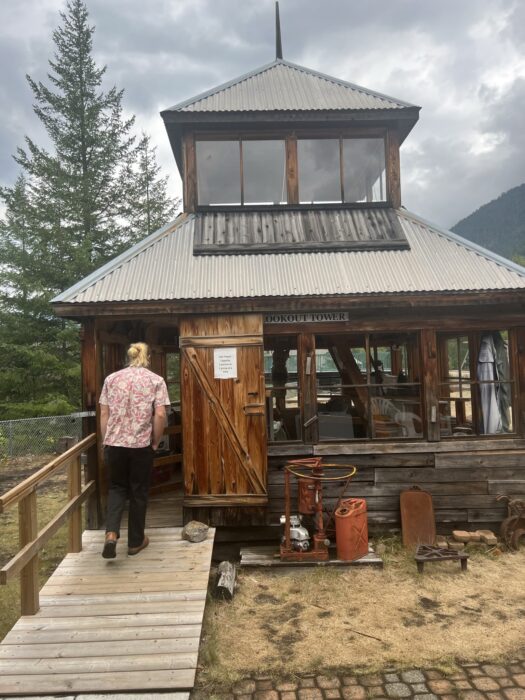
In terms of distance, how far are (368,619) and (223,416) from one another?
2882 mm

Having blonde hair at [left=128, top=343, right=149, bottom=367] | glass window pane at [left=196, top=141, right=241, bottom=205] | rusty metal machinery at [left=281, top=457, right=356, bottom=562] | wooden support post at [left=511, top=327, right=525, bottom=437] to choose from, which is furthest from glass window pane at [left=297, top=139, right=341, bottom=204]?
rusty metal machinery at [left=281, top=457, right=356, bottom=562]

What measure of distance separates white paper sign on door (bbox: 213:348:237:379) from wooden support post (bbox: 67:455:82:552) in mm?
2046

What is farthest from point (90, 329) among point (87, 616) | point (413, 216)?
Answer: point (413, 216)

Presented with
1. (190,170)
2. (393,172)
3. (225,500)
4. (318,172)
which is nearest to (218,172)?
(190,170)

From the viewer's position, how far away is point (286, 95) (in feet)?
27.4

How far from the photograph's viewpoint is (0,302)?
15117 millimetres

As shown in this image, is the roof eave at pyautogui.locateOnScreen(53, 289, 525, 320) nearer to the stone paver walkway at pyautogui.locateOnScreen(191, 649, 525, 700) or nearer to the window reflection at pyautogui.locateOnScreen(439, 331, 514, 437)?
the window reflection at pyautogui.locateOnScreen(439, 331, 514, 437)

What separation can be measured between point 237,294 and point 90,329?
206cm

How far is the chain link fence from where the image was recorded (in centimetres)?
1237

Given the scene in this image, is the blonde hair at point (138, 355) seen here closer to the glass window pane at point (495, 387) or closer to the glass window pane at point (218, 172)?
the glass window pane at point (218, 172)

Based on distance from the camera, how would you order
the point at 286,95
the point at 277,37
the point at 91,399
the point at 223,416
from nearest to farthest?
the point at 91,399
the point at 223,416
the point at 286,95
the point at 277,37

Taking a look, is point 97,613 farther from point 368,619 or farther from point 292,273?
point 292,273

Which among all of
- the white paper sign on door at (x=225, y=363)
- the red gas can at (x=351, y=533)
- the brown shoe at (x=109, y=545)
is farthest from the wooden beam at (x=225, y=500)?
the white paper sign on door at (x=225, y=363)

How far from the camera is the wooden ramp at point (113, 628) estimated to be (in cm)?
318
